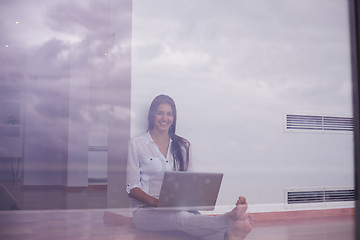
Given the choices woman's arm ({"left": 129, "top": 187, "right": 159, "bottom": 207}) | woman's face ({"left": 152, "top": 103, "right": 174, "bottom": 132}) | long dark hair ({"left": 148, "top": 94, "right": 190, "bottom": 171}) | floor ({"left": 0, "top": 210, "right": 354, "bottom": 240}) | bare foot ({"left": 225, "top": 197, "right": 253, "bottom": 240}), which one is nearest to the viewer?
floor ({"left": 0, "top": 210, "right": 354, "bottom": 240})

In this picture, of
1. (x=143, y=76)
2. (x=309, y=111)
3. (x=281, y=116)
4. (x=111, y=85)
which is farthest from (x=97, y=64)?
(x=309, y=111)

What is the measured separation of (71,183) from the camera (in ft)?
5.37

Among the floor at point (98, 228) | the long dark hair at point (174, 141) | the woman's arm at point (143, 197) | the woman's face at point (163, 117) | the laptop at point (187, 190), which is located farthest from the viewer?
the woman's face at point (163, 117)

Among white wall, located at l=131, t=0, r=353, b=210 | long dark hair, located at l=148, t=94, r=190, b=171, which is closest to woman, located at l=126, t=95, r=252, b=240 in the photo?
long dark hair, located at l=148, t=94, r=190, b=171

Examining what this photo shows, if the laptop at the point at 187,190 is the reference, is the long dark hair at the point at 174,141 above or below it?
above

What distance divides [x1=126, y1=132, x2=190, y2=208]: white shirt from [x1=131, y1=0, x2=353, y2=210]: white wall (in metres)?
0.25

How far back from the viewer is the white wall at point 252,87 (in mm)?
2441

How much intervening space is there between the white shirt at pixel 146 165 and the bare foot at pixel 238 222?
0.47 m

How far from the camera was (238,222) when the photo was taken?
1623mm

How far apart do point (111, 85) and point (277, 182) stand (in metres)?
1.29

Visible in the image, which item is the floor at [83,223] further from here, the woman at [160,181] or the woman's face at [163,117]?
the woman's face at [163,117]

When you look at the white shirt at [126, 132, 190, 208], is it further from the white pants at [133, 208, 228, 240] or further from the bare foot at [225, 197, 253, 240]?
the bare foot at [225, 197, 253, 240]

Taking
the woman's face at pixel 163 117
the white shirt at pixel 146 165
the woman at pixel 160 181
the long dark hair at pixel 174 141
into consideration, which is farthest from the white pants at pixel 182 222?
the woman's face at pixel 163 117

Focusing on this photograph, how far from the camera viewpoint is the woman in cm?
164
